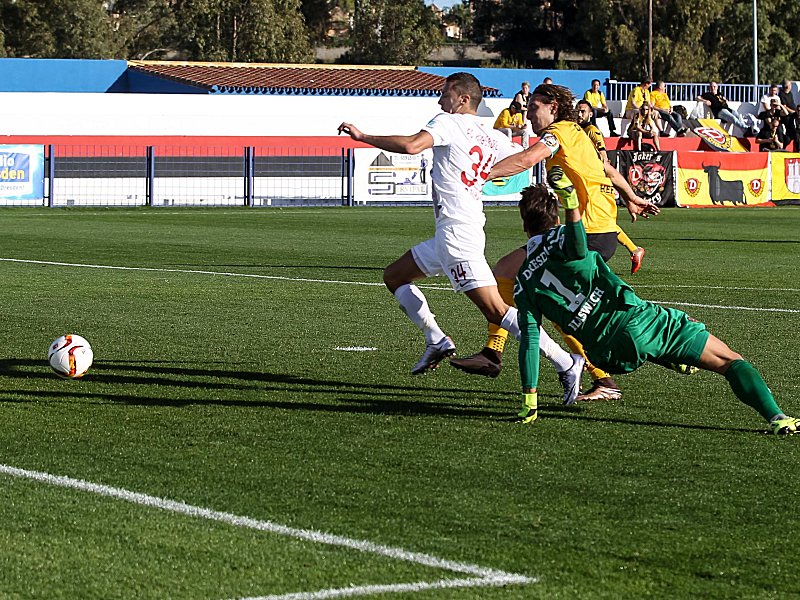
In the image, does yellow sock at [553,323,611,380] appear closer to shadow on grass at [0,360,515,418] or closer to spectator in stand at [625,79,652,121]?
shadow on grass at [0,360,515,418]

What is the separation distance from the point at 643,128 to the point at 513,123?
9246mm

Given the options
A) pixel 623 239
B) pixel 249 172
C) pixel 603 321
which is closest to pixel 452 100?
pixel 623 239

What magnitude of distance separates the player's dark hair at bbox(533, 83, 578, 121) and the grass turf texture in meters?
1.72

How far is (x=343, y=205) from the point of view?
39156mm

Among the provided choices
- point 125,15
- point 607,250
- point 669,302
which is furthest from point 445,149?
point 125,15

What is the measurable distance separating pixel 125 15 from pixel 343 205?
44927 mm

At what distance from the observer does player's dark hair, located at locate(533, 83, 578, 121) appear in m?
9.52

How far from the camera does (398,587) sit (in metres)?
4.98

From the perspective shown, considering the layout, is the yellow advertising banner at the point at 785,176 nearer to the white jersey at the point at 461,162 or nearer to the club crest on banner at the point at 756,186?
the club crest on banner at the point at 756,186

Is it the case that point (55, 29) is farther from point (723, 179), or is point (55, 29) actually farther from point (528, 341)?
point (528, 341)

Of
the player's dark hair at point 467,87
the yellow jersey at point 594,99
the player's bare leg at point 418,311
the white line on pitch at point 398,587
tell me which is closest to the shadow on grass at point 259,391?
the player's bare leg at point 418,311

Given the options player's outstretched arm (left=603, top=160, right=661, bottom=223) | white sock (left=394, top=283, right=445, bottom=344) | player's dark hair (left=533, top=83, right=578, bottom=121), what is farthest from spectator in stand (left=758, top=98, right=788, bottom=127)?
white sock (left=394, top=283, right=445, bottom=344)

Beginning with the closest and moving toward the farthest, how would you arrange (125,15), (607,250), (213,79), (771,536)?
(771,536), (607,250), (213,79), (125,15)

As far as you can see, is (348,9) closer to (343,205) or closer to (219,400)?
(343,205)
